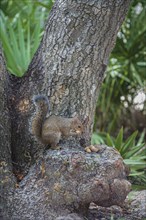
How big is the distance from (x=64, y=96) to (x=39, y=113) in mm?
213

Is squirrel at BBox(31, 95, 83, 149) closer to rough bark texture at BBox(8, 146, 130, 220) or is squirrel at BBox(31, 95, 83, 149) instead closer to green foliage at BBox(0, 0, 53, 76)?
rough bark texture at BBox(8, 146, 130, 220)

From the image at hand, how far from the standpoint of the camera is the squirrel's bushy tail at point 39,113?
2.64 m

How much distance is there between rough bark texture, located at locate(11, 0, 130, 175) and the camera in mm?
2793

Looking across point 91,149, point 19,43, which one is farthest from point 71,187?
point 19,43

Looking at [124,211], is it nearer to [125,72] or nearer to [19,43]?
[19,43]

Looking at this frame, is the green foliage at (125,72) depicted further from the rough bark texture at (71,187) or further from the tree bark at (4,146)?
the rough bark texture at (71,187)

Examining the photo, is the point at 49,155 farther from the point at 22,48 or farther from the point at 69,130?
the point at 22,48

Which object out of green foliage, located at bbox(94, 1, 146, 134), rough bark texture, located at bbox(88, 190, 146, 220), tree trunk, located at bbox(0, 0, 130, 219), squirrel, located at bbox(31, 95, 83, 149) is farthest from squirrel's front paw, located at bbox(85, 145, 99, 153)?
green foliage, located at bbox(94, 1, 146, 134)

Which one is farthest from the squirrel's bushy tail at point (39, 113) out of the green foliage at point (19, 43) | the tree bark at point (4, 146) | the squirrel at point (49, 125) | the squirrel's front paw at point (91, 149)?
the green foliage at point (19, 43)

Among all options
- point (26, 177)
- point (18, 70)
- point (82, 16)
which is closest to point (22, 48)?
point (18, 70)

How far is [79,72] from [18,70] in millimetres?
1554

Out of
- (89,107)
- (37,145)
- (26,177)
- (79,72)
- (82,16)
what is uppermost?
(82,16)

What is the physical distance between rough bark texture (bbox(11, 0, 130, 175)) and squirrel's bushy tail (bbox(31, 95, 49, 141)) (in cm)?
10

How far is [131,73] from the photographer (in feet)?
20.1
